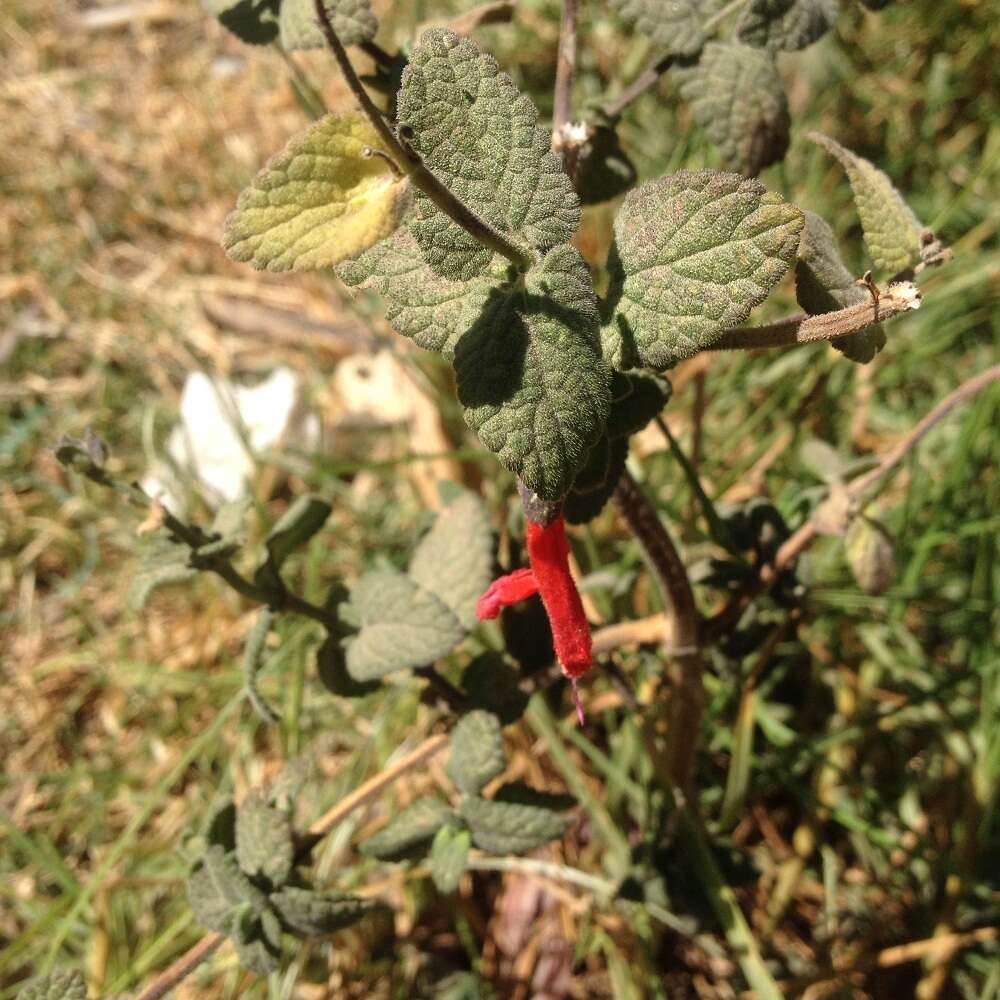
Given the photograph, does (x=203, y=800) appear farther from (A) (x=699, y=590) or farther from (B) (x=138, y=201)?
(B) (x=138, y=201)

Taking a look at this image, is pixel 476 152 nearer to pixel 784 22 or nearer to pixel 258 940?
pixel 784 22

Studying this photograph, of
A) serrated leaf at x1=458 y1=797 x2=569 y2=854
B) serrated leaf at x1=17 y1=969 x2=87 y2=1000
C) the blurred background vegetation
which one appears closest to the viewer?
serrated leaf at x1=17 y1=969 x2=87 y2=1000

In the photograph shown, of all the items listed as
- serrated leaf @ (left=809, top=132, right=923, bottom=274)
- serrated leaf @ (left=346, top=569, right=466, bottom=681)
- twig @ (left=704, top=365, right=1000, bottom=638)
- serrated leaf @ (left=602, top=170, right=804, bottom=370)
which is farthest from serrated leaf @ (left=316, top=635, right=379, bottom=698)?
serrated leaf @ (left=809, top=132, right=923, bottom=274)

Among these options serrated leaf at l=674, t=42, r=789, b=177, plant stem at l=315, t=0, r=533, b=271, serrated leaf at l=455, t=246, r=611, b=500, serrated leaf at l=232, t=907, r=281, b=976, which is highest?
serrated leaf at l=674, t=42, r=789, b=177

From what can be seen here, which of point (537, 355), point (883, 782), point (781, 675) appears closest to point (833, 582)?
point (781, 675)

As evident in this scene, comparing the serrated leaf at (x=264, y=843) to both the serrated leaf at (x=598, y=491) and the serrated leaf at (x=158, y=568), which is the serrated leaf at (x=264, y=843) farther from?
the serrated leaf at (x=598, y=491)

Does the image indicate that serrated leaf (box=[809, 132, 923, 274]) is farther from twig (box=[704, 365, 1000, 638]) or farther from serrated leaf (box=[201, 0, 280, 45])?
serrated leaf (box=[201, 0, 280, 45])

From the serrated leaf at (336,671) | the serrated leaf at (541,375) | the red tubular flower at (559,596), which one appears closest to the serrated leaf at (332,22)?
the serrated leaf at (541,375)
